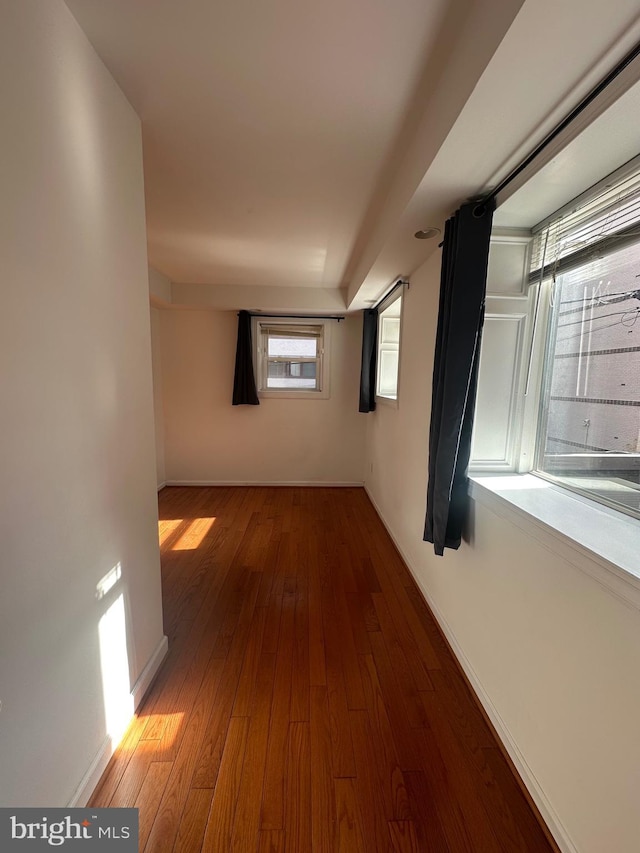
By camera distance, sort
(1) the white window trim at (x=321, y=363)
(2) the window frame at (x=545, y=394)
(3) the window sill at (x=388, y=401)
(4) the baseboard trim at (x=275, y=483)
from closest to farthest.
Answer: (2) the window frame at (x=545, y=394)
(3) the window sill at (x=388, y=401)
(1) the white window trim at (x=321, y=363)
(4) the baseboard trim at (x=275, y=483)

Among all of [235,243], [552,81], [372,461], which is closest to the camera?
[552,81]

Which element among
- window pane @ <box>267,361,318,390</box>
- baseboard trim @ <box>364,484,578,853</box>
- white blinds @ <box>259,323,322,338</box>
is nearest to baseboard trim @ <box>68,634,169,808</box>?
baseboard trim @ <box>364,484,578,853</box>

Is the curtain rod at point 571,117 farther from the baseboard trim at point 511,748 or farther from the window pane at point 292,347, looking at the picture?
the window pane at point 292,347

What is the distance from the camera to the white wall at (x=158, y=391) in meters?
4.01

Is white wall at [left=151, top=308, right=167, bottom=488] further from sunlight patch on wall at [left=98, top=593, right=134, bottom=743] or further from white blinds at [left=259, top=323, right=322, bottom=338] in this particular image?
sunlight patch on wall at [left=98, top=593, right=134, bottom=743]

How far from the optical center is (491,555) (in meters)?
1.41

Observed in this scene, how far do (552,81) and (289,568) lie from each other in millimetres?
2651

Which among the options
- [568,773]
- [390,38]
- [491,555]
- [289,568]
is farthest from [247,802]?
[390,38]

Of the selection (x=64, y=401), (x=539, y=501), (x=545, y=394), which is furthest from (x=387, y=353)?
(x=64, y=401)

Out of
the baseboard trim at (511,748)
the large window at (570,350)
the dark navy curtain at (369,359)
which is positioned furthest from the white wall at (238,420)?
the large window at (570,350)

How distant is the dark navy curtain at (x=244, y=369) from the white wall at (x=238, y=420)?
17 cm

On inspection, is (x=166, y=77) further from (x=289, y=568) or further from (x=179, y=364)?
(x=179, y=364)

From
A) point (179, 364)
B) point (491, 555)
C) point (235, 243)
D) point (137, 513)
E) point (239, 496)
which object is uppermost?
point (235, 243)

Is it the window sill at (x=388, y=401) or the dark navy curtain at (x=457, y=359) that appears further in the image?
the window sill at (x=388, y=401)
